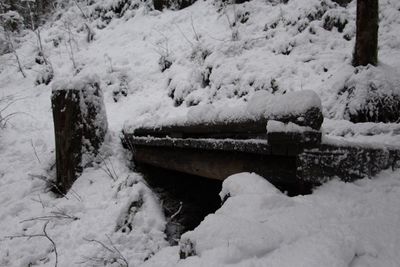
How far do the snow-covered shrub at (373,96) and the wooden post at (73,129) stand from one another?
366 centimetres

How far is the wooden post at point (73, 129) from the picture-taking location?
403cm

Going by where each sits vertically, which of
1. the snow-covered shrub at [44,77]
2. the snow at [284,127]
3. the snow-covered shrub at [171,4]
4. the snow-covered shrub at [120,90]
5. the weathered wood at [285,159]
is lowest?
the snow-covered shrub at [120,90]

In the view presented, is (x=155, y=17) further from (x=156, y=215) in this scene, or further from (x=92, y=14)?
(x=156, y=215)

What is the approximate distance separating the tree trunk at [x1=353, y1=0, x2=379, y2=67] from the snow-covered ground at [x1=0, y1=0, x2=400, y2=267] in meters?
0.28

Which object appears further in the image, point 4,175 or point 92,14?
point 92,14

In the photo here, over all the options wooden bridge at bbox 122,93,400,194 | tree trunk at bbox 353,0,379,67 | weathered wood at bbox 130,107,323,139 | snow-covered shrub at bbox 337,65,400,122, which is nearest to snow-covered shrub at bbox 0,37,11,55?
weathered wood at bbox 130,107,323,139

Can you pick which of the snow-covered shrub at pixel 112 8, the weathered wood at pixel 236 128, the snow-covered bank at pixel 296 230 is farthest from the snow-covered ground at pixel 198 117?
the snow-covered shrub at pixel 112 8

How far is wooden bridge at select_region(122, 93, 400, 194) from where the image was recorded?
220 centimetres

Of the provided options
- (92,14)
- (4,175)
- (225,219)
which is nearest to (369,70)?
(225,219)

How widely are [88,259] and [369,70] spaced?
447cm

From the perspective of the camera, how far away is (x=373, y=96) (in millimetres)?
4516

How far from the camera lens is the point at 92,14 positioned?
12695 mm

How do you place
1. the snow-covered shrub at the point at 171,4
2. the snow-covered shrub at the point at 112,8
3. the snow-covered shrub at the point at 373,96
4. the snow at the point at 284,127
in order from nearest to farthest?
the snow at the point at 284,127 → the snow-covered shrub at the point at 373,96 → the snow-covered shrub at the point at 171,4 → the snow-covered shrub at the point at 112,8

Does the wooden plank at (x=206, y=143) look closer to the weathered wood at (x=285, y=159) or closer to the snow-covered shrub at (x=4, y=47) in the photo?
the weathered wood at (x=285, y=159)
